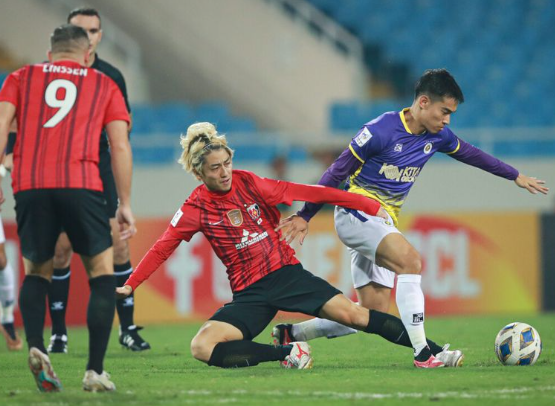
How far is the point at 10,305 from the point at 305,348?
3050 millimetres

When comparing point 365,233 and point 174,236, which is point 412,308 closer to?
point 365,233

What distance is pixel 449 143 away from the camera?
21.9 feet

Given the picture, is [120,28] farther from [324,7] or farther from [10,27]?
[324,7]

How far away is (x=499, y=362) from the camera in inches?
249

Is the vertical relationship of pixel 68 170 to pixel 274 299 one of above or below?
above

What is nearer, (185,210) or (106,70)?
(185,210)

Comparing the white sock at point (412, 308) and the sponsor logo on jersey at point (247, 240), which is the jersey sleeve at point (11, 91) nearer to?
the sponsor logo on jersey at point (247, 240)

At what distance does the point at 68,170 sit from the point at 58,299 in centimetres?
295

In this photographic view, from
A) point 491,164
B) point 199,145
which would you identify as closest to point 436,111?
point 491,164

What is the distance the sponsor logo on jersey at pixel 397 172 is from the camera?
652 centimetres

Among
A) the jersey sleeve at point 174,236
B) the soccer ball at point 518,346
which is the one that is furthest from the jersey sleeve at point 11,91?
the soccer ball at point 518,346

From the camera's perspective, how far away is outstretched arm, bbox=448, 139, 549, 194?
676cm

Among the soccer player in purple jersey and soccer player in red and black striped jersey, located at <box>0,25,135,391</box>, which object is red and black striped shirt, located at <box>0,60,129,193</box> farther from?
the soccer player in purple jersey

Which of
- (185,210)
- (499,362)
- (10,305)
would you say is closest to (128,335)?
(10,305)
